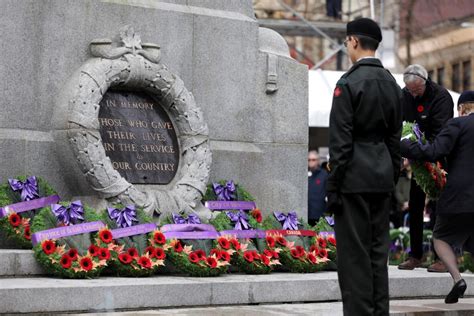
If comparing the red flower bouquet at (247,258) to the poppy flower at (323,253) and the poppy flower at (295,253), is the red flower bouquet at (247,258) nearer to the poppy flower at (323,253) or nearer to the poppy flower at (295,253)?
the poppy flower at (295,253)

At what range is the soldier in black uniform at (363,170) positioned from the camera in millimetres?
8031

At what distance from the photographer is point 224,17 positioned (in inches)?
498

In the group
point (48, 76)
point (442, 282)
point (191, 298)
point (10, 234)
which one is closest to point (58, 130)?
point (48, 76)

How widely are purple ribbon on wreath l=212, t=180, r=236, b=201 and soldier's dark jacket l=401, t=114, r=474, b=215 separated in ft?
A: 7.63

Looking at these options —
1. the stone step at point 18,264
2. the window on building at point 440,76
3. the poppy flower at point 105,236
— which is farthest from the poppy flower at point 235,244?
the window on building at point 440,76

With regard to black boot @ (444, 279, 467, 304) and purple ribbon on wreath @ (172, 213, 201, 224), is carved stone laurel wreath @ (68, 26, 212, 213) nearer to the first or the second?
purple ribbon on wreath @ (172, 213, 201, 224)

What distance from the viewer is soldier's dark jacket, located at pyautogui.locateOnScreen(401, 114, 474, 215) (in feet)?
34.4

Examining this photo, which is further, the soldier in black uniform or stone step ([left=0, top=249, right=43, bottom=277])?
stone step ([left=0, top=249, right=43, bottom=277])

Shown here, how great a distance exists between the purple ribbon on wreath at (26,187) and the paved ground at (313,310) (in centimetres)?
199

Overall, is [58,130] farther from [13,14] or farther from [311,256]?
[311,256]

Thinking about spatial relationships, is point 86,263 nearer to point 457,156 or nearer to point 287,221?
point 287,221

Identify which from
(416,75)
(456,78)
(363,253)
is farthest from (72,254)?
(456,78)

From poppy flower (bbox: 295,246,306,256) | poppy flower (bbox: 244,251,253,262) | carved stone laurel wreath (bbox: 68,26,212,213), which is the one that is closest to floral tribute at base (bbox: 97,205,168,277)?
carved stone laurel wreath (bbox: 68,26,212,213)

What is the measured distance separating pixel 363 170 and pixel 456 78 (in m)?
34.4
